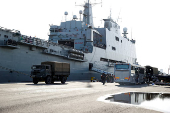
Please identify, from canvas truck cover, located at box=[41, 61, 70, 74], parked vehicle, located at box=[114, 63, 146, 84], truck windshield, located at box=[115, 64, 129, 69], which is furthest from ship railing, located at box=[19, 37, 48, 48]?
A: parked vehicle, located at box=[114, 63, 146, 84]

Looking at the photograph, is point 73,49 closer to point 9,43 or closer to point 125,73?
point 9,43

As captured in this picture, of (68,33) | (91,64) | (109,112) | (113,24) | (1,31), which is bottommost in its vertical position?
(109,112)

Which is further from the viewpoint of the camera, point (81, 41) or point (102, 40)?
point (102, 40)

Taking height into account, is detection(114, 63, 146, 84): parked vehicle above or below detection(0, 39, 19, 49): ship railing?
below

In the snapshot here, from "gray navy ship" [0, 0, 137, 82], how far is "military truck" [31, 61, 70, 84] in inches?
239

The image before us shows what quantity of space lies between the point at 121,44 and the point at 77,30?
63.8 ft

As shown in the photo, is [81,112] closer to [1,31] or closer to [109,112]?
[109,112]

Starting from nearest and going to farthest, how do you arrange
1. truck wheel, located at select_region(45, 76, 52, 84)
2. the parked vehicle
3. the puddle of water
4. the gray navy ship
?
the puddle of water
truck wheel, located at select_region(45, 76, 52, 84)
the parked vehicle
the gray navy ship

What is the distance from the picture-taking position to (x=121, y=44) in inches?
2520

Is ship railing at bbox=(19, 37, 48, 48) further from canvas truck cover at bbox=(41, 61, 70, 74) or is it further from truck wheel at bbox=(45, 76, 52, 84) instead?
truck wheel at bbox=(45, 76, 52, 84)

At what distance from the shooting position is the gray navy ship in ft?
92.4

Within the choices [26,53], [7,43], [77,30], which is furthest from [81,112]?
[77,30]

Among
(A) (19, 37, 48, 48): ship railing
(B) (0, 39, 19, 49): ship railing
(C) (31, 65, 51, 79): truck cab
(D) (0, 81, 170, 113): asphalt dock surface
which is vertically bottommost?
(D) (0, 81, 170, 113): asphalt dock surface

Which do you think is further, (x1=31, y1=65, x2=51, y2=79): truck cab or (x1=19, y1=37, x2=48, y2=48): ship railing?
(x1=19, y1=37, x2=48, y2=48): ship railing
